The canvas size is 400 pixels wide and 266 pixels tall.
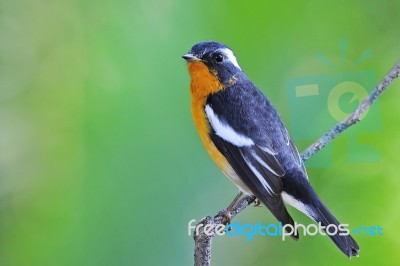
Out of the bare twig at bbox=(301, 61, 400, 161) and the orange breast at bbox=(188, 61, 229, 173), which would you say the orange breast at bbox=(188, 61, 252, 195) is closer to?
the orange breast at bbox=(188, 61, 229, 173)

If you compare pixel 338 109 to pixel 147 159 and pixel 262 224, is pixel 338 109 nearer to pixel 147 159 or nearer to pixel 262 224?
pixel 262 224

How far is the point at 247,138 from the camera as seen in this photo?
1.25 meters

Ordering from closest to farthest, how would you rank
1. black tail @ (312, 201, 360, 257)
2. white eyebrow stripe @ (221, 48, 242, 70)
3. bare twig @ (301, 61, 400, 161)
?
1. black tail @ (312, 201, 360, 257)
2. bare twig @ (301, 61, 400, 161)
3. white eyebrow stripe @ (221, 48, 242, 70)

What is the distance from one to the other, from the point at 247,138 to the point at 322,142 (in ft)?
0.53

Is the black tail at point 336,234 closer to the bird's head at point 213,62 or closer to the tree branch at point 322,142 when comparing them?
the tree branch at point 322,142

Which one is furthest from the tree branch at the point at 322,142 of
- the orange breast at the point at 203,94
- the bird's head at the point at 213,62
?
the bird's head at the point at 213,62

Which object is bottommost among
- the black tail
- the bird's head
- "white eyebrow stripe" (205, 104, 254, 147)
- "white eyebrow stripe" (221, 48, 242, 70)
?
the black tail

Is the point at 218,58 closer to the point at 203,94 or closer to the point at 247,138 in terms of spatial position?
the point at 203,94

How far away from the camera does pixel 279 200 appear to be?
116 centimetres

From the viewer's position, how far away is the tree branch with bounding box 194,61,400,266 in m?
1.16

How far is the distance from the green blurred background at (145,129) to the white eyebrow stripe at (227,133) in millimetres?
140

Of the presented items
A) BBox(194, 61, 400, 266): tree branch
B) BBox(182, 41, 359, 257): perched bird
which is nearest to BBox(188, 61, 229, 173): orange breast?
BBox(182, 41, 359, 257): perched bird

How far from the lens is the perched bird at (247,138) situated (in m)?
1.17

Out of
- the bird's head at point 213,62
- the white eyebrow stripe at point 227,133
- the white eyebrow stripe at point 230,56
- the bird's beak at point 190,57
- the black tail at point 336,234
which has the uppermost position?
the white eyebrow stripe at point 230,56
